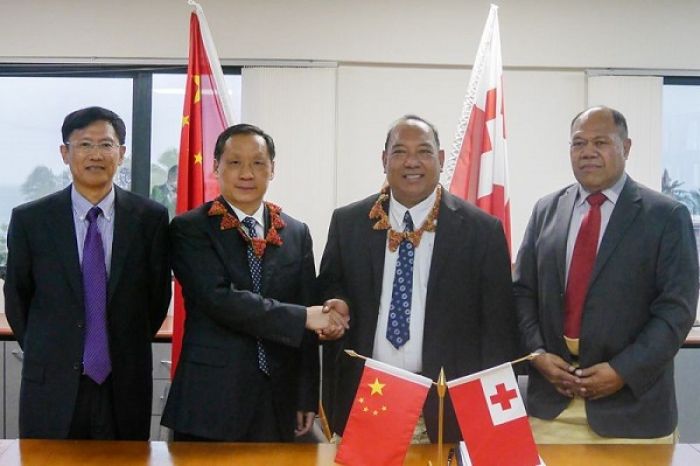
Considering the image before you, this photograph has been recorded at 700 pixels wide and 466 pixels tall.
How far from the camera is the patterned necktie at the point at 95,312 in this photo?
96.0 inches

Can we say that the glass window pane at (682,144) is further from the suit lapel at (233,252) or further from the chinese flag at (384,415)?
the chinese flag at (384,415)

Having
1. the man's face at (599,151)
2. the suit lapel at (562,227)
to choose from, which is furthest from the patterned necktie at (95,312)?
the man's face at (599,151)

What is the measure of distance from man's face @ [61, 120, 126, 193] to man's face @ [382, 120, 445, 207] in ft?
3.24

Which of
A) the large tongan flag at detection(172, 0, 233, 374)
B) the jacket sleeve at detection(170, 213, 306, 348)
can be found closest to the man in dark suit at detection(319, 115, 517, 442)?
the jacket sleeve at detection(170, 213, 306, 348)

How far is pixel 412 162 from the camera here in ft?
7.99

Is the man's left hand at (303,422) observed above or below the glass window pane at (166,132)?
below

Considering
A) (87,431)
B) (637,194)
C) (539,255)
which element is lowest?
(87,431)

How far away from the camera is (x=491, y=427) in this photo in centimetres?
173

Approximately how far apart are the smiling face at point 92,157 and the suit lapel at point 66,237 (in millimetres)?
88

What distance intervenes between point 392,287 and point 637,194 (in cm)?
89

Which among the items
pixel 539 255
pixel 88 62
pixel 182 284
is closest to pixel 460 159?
pixel 539 255

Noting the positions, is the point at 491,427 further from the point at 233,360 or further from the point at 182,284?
the point at 182,284

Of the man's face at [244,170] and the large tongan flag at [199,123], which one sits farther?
the large tongan flag at [199,123]

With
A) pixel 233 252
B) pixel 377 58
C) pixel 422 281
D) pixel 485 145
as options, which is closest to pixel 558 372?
pixel 422 281
